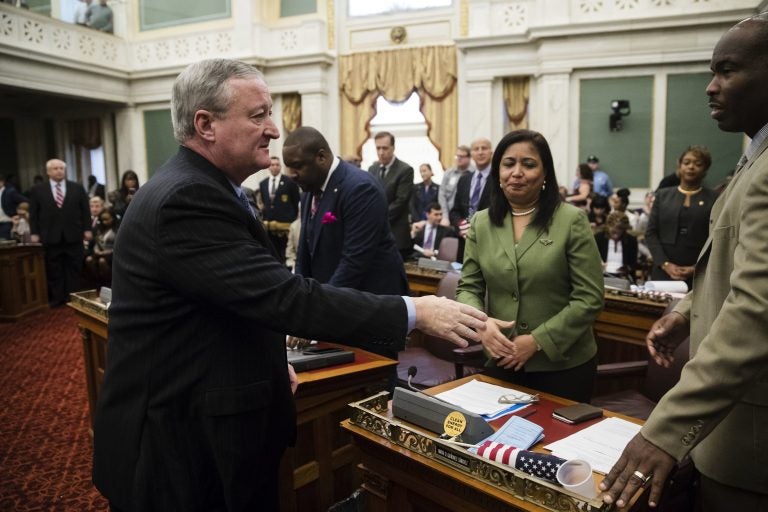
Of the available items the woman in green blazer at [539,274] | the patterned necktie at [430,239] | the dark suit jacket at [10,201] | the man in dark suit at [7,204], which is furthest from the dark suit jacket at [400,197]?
the dark suit jacket at [10,201]

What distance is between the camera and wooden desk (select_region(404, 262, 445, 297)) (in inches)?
154

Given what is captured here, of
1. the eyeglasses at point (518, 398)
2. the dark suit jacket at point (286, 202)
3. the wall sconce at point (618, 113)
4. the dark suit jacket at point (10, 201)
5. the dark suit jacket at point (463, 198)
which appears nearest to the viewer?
the eyeglasses at point (518, 398)

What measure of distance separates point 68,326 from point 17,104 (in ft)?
33.7

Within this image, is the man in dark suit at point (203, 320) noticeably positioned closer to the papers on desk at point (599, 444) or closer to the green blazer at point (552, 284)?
the papers on desk at point (599, 444)

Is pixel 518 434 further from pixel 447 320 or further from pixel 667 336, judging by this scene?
pixel 667 336

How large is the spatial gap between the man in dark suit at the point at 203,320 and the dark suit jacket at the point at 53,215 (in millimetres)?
6152

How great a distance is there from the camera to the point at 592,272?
1.95m

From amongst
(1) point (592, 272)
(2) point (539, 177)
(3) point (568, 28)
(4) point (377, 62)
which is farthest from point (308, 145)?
(4) point (377, 62)

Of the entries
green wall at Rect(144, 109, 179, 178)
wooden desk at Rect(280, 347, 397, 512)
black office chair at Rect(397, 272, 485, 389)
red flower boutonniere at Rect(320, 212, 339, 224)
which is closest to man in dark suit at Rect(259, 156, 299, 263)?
black office chair at Rect(397, 272, 485, 389)

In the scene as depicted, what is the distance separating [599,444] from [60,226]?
6.79m

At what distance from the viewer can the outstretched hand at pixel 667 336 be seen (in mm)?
1543

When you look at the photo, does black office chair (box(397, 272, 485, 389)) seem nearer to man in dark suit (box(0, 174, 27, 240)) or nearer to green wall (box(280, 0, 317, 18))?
man in dark suit (box(0, 174, 27, 240))

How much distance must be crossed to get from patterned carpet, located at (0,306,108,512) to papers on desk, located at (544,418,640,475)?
7.05 ft

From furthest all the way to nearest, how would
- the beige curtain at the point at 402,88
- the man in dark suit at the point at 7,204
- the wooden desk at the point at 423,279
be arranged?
the beige curtain at the point at 402,88 < the man in dark suit at the point at 7,204 < the wooden desk at the point at 423,279
